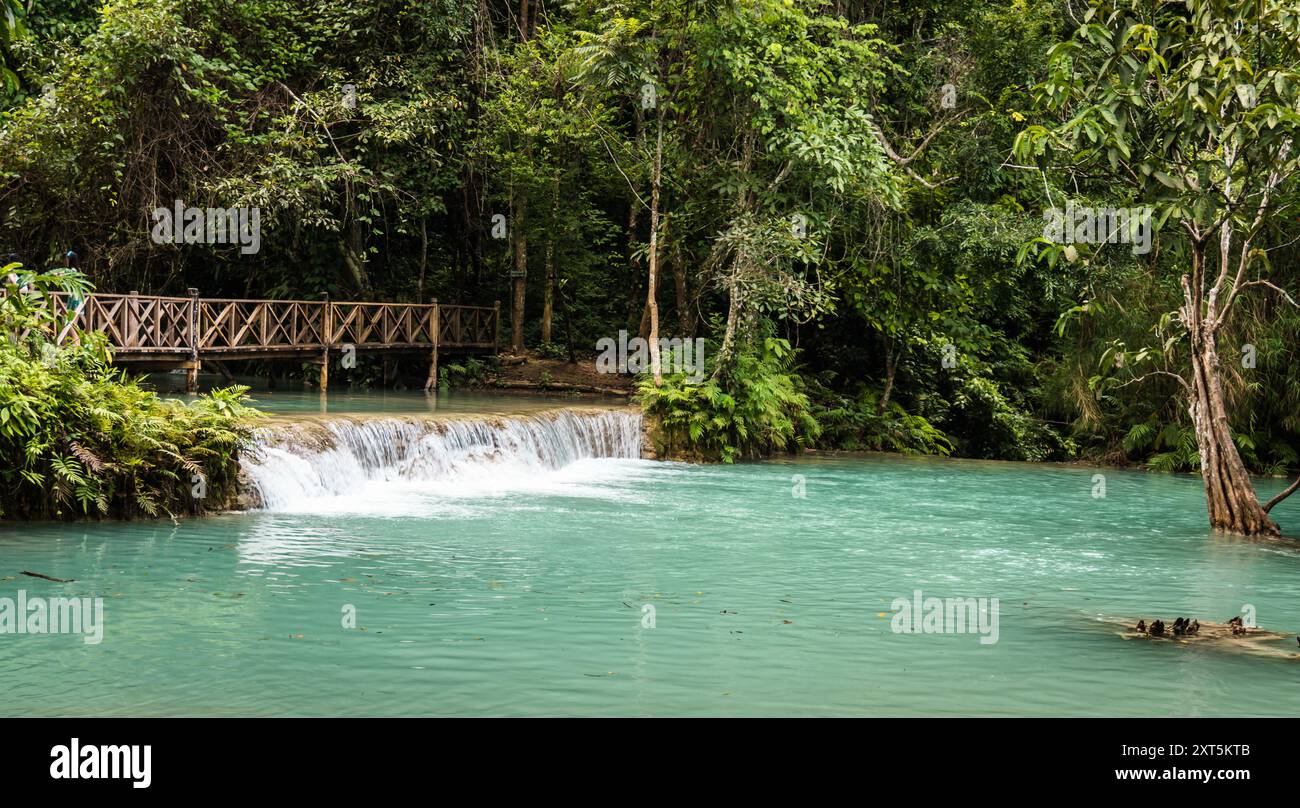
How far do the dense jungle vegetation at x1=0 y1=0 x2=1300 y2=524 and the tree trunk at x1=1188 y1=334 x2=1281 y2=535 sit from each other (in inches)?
177

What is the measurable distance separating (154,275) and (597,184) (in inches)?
345

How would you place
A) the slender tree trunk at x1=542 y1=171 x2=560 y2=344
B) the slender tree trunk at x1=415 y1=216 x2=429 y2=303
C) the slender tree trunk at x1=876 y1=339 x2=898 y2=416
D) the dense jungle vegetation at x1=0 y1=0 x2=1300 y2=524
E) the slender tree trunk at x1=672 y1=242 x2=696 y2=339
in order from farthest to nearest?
the slender tree trunk at x1=415 y1=216 x2=429 y2=303 → the slender tree trunk at x1=542 y1=171 x2=560 y2=344 → the slender tree trunk at x1=876 y1=339 x2=898 y2=416 → the slender tree trunk at x1=672 y1=242 x2=696 y2=339 → the dense jungle vegetation at x1=0 y1=0 x2=1300 y2=524

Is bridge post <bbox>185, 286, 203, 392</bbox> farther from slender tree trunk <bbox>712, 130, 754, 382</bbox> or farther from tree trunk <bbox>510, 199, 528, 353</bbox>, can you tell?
slender tree trunk <bbox>712, 130, 754, 382</bbox>

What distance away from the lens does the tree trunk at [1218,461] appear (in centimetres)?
1195

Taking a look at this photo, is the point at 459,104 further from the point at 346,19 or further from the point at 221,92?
the point at 221,92

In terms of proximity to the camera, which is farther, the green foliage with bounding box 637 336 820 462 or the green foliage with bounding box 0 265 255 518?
the green foliage with bounding box 637 336 820 462

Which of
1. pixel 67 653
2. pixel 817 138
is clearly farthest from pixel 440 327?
pixel 67 653

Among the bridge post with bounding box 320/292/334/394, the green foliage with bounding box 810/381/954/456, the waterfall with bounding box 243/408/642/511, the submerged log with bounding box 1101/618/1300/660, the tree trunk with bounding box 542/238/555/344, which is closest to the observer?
the submerged log with bounding box 1101/618/1300/660

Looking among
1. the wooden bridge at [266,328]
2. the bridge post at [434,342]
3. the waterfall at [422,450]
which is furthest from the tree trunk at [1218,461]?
the bridge post at [434,342]

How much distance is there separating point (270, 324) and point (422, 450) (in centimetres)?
757

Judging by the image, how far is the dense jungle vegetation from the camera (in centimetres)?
1869

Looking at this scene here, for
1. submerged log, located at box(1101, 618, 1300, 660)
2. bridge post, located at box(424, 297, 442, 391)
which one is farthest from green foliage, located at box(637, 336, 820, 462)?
submerged log, located at box(1101, 618, 1300, 660)

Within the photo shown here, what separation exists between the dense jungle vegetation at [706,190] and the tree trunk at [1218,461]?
449 centimetres

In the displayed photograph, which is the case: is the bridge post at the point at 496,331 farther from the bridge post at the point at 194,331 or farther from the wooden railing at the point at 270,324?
the bridge post at the point at 194,331
